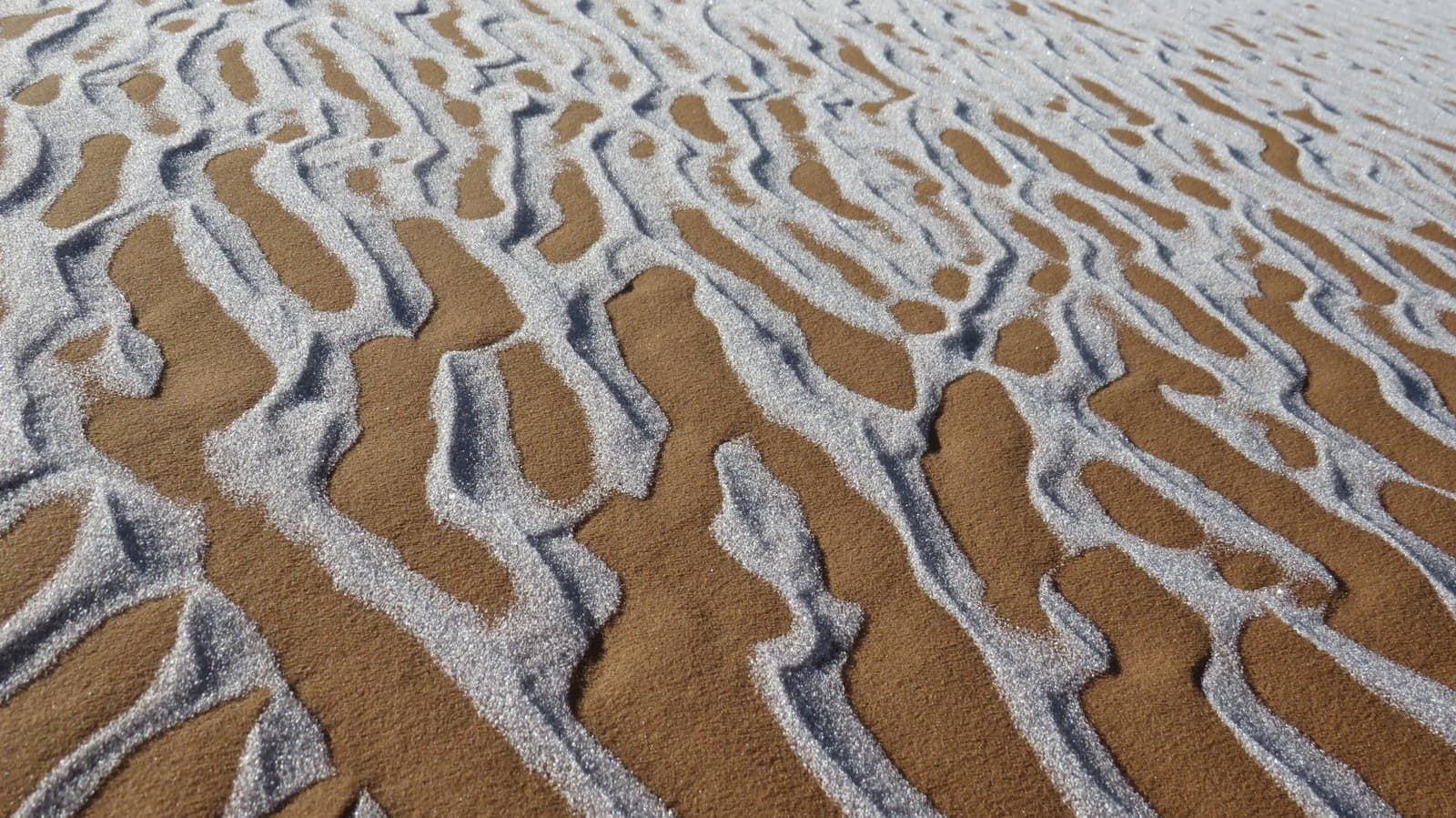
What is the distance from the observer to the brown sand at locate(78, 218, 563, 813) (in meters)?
1.25

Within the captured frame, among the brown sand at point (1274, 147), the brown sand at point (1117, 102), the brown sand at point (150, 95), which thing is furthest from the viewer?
the brown sand at point (1117, 102)

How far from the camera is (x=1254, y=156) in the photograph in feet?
11.0

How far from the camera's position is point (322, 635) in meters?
1.39

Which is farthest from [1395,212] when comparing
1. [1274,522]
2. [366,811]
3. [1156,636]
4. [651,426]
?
[366,811]

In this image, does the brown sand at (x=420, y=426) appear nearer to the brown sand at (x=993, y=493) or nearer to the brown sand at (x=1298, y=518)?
the brown sand at (x=993, y=493)

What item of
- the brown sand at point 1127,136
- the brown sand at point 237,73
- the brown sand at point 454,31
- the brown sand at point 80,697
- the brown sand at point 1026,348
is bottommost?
the brown sand at point 454,31

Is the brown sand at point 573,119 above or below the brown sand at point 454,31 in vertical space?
above

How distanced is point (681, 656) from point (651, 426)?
53 cm

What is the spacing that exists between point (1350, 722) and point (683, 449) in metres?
1.05

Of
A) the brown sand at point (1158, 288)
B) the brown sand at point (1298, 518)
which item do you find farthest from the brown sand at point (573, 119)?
the brown sand at point (1298, 518)

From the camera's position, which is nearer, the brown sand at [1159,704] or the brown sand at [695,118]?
the brown sand at [1159,704]

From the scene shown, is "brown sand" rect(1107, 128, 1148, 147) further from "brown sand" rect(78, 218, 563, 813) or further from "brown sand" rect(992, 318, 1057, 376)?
"brown sand" rect(78, 218, 563, 813)

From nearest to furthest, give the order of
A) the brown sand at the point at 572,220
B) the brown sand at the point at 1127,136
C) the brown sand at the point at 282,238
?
the brown sand at the point at 282,238, the brown sand at the point at 572,220, the brown sand at the point at 1127,136

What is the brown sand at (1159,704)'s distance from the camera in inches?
53.0
